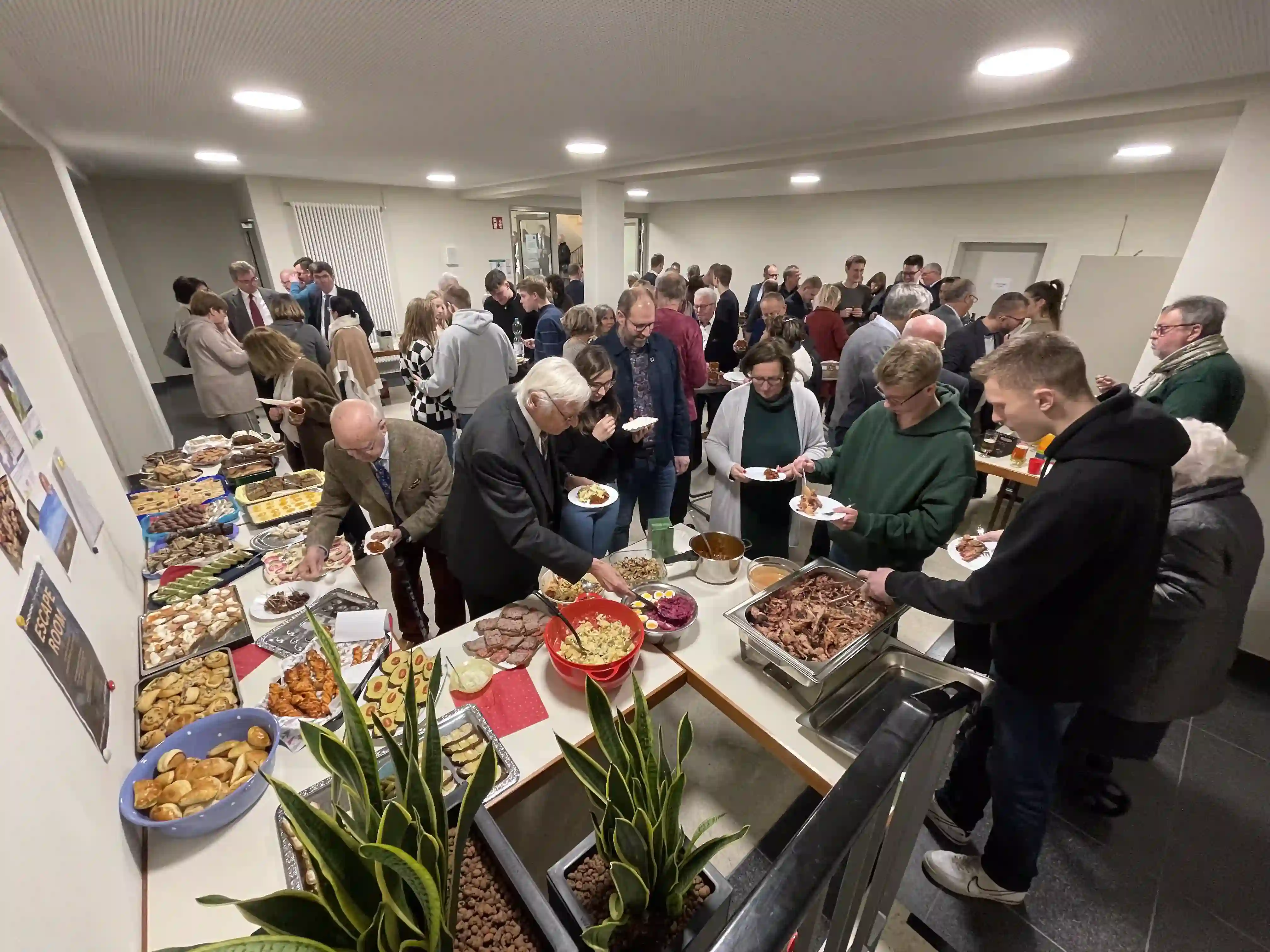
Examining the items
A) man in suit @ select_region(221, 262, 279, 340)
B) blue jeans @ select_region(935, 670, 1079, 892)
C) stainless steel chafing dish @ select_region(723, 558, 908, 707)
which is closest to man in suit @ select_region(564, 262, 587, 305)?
man in suit @ select_region(221, 262, 279, 340)

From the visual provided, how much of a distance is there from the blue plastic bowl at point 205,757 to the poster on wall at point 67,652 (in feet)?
0.37

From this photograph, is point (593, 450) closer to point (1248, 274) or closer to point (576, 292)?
point (1248, 274)

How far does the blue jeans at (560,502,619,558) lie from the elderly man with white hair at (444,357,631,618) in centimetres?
38

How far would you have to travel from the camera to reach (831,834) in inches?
20.6

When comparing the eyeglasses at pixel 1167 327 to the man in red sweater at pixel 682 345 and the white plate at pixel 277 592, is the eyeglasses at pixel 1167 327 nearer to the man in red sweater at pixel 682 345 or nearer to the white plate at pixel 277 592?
the man in red sweater at pixel 682 345

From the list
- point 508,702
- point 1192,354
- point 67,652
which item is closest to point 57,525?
point 67,652

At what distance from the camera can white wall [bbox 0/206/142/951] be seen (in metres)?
0.74

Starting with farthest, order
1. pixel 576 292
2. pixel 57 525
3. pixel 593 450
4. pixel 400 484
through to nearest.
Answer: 1. pixel 576 292
2. pixel 593 450
3. pixel 400 484
4. pixel 57 525

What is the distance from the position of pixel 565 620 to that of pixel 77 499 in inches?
64.4

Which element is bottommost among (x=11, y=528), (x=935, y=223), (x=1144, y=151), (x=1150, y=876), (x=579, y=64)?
(x=1150, y=876)

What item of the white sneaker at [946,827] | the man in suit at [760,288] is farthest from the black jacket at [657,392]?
the man in suit at [760,288]

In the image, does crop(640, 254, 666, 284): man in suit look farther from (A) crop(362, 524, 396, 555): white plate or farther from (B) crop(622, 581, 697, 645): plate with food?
(B) crop(622, 581, 697, 645): plate with food

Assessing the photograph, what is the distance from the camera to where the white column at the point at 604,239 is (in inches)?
243

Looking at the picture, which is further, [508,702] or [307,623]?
[307,623]
